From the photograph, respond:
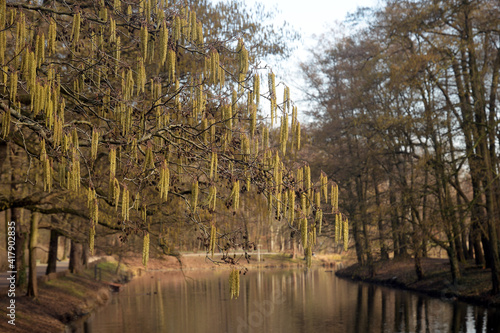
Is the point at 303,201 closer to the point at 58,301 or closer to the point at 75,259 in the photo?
the point at 58,301

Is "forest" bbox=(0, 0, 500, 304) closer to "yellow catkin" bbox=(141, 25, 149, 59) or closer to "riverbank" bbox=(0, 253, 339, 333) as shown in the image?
"yellow catkin" bbox=(141, 25, 149, 59)

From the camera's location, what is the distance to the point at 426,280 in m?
31.5

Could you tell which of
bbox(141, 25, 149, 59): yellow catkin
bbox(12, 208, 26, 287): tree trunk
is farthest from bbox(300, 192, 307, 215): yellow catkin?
bbox(12, 208, 26, 287): tree trunk

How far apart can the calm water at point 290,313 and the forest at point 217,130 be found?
9.18ft

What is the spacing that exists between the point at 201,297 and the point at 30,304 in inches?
546

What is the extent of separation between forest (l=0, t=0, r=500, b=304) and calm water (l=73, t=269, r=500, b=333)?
2799mm

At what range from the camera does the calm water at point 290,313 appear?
1992 cm

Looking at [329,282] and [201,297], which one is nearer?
[201,297]

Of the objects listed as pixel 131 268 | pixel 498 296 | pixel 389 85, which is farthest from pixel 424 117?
pixel 131 268

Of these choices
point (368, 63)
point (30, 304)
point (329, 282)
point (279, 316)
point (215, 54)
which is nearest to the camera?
point (215, 54)

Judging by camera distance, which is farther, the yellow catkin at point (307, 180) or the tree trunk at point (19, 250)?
the tree trunk at point (19, 250)

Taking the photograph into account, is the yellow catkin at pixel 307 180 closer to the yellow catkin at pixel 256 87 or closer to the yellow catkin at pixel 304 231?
the yellow catkin at pixel 304 231

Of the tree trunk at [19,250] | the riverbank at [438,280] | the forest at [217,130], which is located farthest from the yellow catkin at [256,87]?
the riverbank at [438,280]

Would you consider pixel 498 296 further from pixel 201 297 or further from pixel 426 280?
pixel 201 297
